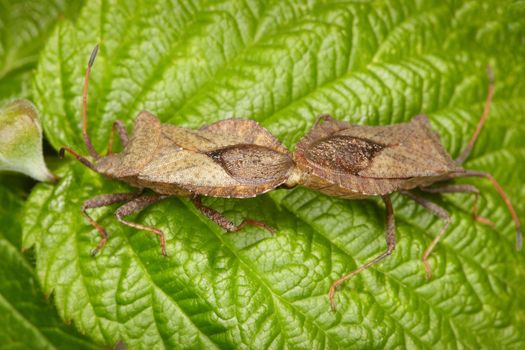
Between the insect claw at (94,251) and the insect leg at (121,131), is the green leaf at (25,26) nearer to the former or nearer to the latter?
the insect leg at (121,131)

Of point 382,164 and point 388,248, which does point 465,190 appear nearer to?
point 382,164

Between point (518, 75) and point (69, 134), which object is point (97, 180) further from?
point (518, 75)

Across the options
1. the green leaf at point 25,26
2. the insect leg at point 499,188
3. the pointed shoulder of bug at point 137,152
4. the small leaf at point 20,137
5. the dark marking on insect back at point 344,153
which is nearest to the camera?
the small leaf at point 20,137

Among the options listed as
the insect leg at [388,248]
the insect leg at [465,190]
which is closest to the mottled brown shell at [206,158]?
the insect leg at [388,248]

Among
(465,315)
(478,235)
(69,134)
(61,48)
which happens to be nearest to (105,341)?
(69,134)

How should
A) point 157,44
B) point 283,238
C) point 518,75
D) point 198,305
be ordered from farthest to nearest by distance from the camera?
1. point 518,75
2. point 157,44
3. point 283,238
4. point 198,305
